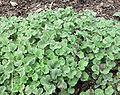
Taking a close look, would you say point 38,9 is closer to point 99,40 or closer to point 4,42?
point 4,42

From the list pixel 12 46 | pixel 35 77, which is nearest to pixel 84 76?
pixel 35 77

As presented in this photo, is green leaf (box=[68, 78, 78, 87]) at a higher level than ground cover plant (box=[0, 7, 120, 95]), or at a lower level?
lower

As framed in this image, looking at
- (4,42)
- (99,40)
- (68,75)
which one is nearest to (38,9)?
(4,42)

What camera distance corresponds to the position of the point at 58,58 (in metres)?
2.19

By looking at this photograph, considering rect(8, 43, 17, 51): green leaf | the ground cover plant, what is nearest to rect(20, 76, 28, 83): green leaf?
the ground cover plant

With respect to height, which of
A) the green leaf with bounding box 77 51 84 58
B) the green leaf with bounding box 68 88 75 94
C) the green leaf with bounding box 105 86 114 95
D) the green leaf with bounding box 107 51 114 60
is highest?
the green leaf with bounding box 77 51 84 58

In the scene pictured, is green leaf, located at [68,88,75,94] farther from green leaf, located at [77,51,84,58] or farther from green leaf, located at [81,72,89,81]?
green leaf, located at [77,51,84,58]

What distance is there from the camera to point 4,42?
7.57ft

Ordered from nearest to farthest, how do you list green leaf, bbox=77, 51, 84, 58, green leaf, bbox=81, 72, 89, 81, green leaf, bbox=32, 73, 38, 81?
1. green leaf, bbox=32, 73, 38, 81
2. green leaf, bbox=81, 72, 89, 81
3. green leaf, bbox=77, 51, 84, 58

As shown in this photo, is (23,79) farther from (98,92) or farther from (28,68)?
(98,92)

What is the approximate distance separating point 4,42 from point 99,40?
4.35 feet

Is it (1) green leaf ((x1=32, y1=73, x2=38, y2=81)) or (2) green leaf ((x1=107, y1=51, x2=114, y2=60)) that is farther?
(2) green leaf ((x1=107, y1=51, x2=114, y2=60))

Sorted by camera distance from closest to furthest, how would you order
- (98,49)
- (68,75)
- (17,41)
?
(68,75)
(98,49)
(17,41)

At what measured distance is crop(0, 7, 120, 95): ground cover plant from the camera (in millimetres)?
2020
